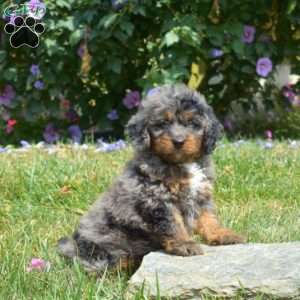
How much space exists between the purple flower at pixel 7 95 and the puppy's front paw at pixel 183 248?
4887 millimetres

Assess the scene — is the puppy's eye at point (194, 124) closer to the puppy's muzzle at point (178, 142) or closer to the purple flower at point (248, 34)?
the puppy's muzzle at point (178, 142)

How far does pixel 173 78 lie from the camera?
25.3 feet

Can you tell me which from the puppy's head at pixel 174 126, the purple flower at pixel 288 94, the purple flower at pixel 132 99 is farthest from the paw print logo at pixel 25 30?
the purple flower at pixel 288 94

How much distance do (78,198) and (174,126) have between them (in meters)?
1.69

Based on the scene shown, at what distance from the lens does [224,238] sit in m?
4.62

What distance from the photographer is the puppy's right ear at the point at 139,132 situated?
465 cm

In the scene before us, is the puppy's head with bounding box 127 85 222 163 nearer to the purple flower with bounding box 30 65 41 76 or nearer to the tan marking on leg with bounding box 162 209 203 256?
the tan marking on leg with bounding box 162 209 203 256

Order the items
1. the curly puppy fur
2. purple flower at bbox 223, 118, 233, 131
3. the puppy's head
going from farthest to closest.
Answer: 1. purple flower at bbox 223, 118, 233, 131
2. the puppy's head
3. the curly puppy fur

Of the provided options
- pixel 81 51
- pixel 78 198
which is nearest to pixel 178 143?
pixel 78 198

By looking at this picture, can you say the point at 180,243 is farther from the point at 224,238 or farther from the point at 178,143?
the point at 178,143

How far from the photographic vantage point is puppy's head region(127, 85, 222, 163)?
4582mm

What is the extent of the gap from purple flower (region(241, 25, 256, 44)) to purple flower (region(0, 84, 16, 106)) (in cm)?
274

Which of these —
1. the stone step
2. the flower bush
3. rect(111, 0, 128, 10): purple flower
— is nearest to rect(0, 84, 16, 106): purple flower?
the flower bush

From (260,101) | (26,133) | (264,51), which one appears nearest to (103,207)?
(264,51)
